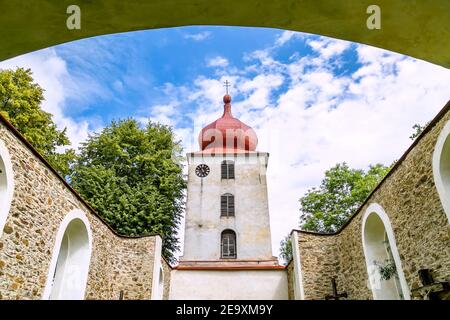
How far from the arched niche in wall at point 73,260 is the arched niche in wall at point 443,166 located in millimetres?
6650

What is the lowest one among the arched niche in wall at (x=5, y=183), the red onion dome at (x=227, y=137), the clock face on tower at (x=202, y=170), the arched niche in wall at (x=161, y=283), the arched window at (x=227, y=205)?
the arched niche in wall at (x=5, y=183)

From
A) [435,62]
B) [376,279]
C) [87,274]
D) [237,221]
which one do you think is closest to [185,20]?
[435,62]

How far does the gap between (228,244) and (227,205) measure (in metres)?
2.50

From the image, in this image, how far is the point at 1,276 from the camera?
14.8 feet

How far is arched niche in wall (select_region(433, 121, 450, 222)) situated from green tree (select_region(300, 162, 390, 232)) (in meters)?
16.1

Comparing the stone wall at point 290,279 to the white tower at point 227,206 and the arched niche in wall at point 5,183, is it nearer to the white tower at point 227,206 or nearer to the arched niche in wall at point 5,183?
the white tower at point 227,206

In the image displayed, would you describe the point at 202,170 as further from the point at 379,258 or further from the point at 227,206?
the point at 379,258

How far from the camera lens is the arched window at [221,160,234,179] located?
72.0 feet

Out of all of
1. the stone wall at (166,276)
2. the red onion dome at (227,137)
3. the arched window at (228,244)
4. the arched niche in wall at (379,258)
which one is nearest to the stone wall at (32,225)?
the stone wall at (166,276)

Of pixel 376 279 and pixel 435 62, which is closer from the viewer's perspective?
pixel 435 62

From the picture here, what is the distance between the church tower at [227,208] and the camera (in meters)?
18.9

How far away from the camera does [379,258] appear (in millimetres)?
7371

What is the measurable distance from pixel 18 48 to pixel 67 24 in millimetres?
399
